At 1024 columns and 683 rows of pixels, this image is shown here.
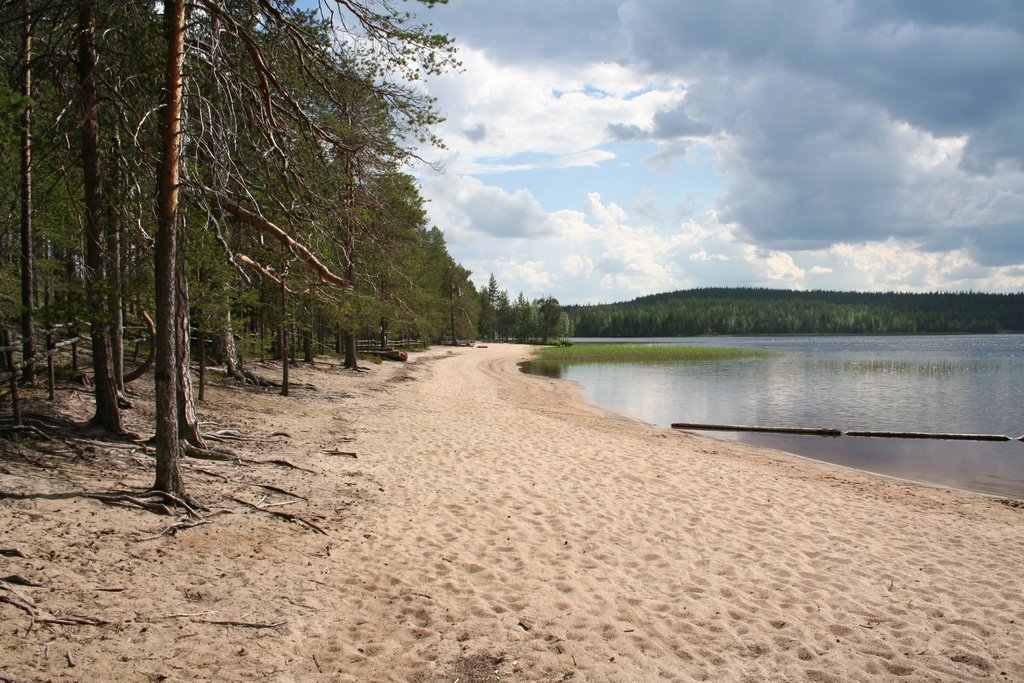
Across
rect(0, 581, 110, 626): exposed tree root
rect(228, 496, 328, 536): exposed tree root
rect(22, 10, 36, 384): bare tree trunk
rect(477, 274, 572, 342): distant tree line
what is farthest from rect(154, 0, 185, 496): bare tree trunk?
rect(477, 274, 572, 342): distant tree line

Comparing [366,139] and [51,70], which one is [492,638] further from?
[51,70]

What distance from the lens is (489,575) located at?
612 cm

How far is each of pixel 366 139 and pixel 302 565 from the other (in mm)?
5139

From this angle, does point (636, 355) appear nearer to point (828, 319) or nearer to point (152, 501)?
point (152, 501)

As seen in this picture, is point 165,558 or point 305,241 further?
point 305,241

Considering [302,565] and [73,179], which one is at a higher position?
[73,179]

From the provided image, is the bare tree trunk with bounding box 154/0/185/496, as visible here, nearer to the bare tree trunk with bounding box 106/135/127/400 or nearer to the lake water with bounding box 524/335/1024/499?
the bare tree trunk with bounding box 106/135/127/400

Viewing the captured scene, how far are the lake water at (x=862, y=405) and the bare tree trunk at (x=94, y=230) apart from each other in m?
15.3

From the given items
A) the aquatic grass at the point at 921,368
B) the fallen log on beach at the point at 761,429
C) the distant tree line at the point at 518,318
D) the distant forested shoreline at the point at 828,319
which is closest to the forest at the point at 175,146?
the fallen log on beach at the point at 761,429

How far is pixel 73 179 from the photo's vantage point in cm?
895

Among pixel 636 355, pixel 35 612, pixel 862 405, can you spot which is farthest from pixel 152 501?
pixel 636 355

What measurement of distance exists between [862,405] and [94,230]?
28.0 meters

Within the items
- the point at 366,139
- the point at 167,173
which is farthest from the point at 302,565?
the point at 366,139

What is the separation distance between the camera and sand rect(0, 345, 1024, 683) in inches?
177
